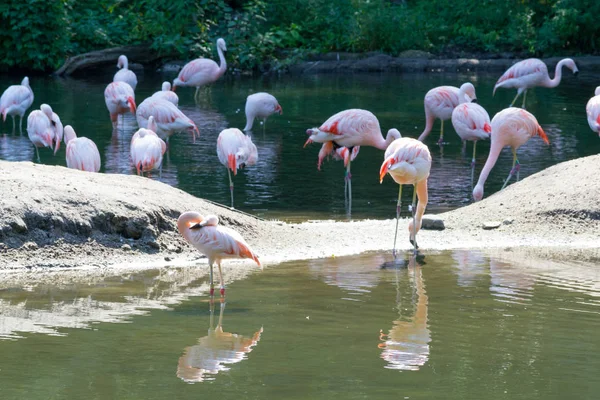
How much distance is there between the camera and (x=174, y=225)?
7215mm

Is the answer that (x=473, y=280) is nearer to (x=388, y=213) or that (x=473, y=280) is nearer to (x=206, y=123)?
(x=388, y=213)

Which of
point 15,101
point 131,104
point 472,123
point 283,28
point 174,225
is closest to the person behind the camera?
point 174,225

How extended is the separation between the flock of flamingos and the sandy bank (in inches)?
23.0

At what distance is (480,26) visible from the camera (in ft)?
78.9

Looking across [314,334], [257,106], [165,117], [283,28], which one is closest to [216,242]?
[314,334]

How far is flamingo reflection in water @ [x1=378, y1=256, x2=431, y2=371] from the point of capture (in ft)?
15.2

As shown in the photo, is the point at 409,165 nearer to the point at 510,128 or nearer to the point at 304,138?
the point at 510,128

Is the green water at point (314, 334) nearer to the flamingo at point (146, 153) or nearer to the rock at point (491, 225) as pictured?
the rock at point (491, 225)

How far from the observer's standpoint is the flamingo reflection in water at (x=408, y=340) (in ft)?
15.2

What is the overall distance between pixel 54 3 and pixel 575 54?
1208 cm

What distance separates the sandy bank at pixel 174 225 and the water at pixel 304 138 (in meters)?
1.19

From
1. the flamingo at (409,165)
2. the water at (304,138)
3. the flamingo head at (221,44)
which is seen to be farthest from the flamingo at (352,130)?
the flamingo head at (221,44)

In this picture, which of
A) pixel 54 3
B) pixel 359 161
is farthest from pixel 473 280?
pixel 54 3

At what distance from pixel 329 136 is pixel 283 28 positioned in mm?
14348
